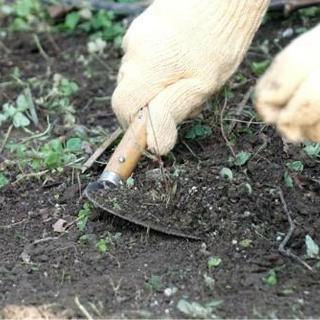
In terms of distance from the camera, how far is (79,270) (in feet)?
7.28

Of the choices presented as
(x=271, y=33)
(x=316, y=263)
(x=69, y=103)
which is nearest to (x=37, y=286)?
(x=316, y=263)

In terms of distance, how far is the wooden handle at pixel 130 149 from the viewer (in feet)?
8.20

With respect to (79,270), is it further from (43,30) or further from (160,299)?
(43,30)

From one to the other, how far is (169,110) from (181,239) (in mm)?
356

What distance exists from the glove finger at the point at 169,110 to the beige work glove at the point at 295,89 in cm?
49

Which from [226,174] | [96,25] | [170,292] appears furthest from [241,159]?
[96,25]

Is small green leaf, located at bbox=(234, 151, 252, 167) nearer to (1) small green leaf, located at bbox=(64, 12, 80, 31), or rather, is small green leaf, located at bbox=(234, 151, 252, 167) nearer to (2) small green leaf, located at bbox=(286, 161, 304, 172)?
(2) small green leaf, located at bbox=(286, 161, 304, 172)

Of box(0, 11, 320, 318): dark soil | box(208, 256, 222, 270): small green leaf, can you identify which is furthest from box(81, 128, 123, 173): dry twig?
box(208, 256, 222, 270): small green leaf

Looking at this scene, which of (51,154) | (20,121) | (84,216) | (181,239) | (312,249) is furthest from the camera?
(20,121)

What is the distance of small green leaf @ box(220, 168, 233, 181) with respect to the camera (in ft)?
8.04

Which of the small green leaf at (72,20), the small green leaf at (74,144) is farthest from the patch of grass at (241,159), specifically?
the small green leaf at (72,20)

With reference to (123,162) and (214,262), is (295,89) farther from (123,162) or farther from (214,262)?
(123,162)

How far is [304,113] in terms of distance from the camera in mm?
1983

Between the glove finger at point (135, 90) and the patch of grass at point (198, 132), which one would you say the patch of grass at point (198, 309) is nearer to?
the glove finger at point (135, 90)
